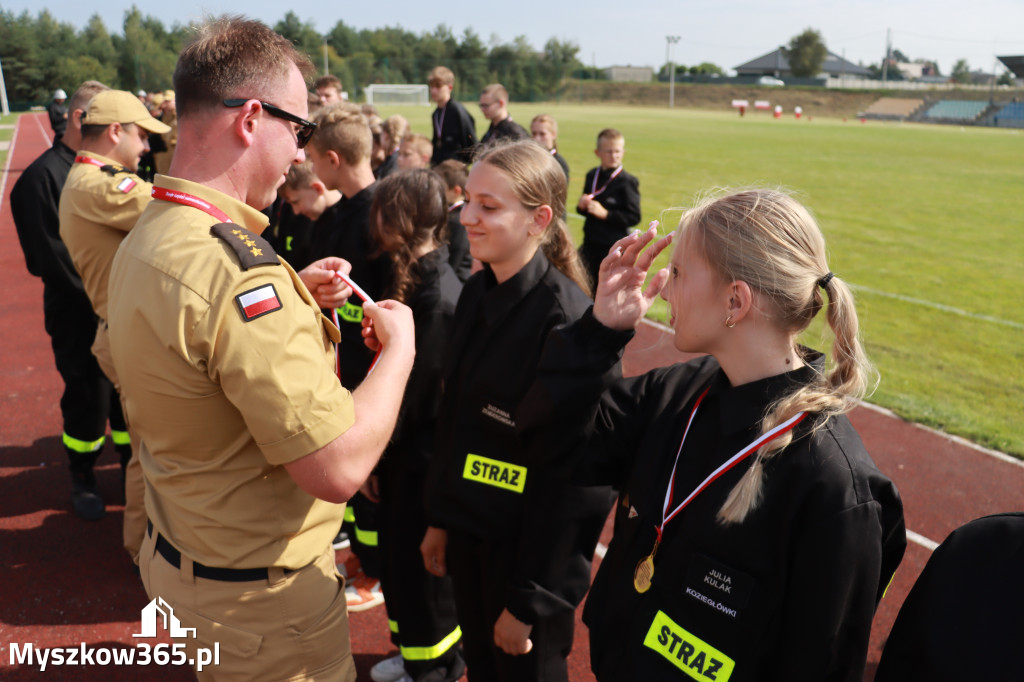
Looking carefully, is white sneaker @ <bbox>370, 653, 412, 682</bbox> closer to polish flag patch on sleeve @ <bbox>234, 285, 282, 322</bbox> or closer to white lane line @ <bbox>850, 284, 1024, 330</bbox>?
polish flag patch on sleeve @ <bbox>234, 285, 282, 322</bbox>

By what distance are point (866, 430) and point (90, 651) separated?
572cm

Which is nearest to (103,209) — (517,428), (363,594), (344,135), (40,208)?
(344,135)

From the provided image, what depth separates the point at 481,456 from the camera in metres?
2.58

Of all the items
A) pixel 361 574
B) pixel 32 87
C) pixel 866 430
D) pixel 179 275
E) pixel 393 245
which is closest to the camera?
pixel 179 275

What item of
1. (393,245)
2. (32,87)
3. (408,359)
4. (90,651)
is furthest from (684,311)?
(32,87)

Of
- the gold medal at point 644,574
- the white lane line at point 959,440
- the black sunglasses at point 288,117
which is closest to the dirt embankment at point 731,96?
the white lane line at point 959,440

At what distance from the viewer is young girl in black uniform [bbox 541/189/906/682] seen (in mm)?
1553

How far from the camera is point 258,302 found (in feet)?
5.48

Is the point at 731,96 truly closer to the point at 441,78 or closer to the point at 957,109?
the point at 957,109

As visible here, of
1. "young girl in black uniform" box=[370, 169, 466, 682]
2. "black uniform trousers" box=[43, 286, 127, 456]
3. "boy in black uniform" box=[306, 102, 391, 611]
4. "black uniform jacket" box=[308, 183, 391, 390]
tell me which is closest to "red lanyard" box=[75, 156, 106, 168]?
"black uniform trousers" box=[43, 286, 127, 456]

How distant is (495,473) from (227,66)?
1510 millimetres

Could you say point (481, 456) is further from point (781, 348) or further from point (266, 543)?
point (781, 348)

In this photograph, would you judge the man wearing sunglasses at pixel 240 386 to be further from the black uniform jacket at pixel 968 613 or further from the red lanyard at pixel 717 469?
the black uniform jacket at pixel 968 613

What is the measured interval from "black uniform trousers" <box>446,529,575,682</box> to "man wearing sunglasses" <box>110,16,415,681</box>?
2.09 feet
